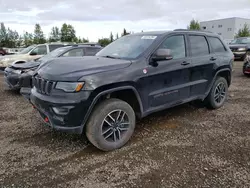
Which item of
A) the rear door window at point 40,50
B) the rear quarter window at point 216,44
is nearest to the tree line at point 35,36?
the rear door window at point 40,50

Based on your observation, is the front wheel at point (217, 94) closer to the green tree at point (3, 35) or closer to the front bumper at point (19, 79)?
the front bumper at point (19, 79)

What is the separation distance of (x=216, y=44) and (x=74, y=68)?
11.0 feet

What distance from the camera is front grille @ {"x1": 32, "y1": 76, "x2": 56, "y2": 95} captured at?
2729mm

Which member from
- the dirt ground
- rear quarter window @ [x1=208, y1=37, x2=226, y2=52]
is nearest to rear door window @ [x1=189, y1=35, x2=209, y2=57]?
rear quarter window @ [x1=208, y1=37, x2=226, y2=52]

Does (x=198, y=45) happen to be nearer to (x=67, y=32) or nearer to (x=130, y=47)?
(x=130, y=47)

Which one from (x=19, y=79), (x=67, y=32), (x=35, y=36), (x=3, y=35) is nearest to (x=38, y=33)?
(x=35, y=36)

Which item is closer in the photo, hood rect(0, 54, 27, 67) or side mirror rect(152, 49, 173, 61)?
side mirror rect(152, 49, 173, 61)

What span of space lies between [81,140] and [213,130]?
2.38 metres

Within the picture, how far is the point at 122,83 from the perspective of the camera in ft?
9.52

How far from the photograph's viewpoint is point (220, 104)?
15.9ft

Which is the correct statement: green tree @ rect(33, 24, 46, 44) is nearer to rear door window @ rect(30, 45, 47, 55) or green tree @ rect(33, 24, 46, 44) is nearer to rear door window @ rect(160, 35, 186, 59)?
rear door window @ rect(30, 45, 47, 55)

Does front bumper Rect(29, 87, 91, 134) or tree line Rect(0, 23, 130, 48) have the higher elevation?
tree line Rect(0, 23, 130, 48)

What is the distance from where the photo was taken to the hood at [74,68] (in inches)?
104

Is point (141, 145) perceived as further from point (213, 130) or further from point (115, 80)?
point (213, 130)
